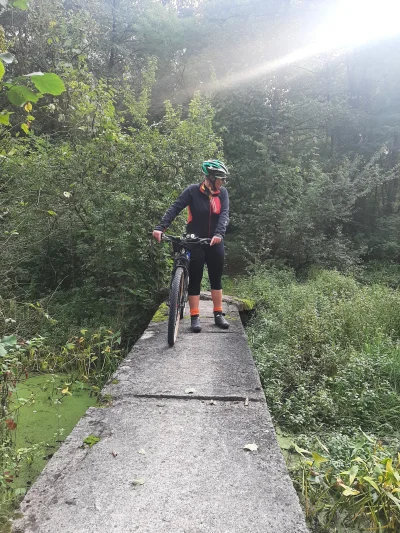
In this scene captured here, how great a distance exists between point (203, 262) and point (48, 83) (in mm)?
3197

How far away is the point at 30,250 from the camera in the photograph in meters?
6.23

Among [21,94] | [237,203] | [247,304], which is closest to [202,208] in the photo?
[247,304]

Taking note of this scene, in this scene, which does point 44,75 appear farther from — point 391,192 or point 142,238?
point 391,192

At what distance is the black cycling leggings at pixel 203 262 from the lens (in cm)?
406

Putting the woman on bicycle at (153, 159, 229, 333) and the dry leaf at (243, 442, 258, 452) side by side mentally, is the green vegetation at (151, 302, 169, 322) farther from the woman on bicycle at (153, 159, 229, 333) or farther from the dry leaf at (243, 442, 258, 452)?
the dry leaf at (243, 442, 258, 452)

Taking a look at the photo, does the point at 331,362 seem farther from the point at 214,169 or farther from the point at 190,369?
the point at 214,169

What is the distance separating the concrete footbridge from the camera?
1567 mm

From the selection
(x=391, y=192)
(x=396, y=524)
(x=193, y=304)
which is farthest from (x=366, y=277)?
(x=396, y=524)

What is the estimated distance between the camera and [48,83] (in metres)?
0.95

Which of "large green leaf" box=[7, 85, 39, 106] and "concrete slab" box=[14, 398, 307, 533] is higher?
"large green leaf" box=[7, 85, 39, 106]

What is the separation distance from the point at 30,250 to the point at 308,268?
667 centimetres

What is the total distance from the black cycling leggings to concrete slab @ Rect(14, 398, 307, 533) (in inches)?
73.4

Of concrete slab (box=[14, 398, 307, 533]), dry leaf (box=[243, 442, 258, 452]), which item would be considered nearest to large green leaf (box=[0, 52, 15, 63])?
concrete slab (box=[14, 398, 307, 533])

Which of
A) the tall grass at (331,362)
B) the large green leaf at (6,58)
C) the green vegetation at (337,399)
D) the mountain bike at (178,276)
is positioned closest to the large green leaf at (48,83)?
the large green leaf at (6,58)
